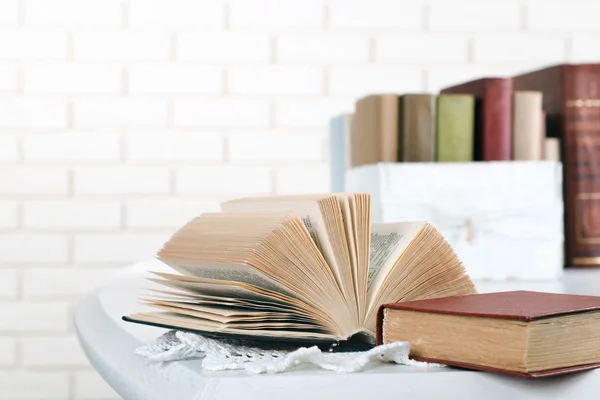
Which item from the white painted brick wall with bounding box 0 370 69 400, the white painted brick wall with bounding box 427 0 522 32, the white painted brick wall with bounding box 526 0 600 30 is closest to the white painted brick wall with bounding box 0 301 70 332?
the white painted brick wall with bounding box 0 370 69 400

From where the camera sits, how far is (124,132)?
2041 mm

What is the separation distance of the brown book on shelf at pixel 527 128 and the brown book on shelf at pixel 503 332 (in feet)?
2.02

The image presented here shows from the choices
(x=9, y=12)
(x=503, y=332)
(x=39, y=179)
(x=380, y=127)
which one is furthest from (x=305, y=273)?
(x=9, y=12)

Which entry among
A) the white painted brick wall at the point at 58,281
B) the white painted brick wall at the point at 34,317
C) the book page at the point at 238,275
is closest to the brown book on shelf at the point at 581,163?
the book page at the point at 238,275

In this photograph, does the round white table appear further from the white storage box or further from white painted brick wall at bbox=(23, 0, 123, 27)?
white painted brick wall at bbox=(23, 0, 123, 27)

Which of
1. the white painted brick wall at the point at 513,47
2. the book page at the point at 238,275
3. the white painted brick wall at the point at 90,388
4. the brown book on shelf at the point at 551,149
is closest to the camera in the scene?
the book page at the point at 238,275

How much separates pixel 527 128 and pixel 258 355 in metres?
0.73

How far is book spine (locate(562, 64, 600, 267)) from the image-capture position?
1184 millimetres

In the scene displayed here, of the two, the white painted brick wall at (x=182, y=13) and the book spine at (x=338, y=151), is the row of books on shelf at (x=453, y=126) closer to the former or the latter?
the book spine at (x=338, y=151)

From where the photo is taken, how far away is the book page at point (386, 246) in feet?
1.82

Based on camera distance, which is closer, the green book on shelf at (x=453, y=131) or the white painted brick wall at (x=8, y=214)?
the green book on shelf at (x=453, y=131)

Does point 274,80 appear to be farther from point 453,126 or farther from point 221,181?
point 453,126

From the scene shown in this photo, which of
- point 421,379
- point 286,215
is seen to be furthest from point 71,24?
point 421,379

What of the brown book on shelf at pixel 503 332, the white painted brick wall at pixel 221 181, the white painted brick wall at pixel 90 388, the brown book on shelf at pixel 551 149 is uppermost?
the brown book on shelf at pixel 551 149
